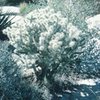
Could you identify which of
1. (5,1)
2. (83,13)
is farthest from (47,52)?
(5,1)

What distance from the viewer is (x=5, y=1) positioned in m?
21.9

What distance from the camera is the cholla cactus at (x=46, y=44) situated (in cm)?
576

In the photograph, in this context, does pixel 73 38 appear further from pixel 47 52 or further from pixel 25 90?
pixel 25 90

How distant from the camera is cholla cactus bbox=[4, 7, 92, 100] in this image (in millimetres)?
5762

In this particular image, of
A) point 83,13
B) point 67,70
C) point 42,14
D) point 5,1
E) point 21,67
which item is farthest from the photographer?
point 5,1

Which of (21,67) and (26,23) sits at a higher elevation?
(26,23)

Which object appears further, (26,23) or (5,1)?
(5,1)

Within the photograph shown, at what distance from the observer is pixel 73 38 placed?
19.4 ft

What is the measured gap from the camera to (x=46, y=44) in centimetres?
580

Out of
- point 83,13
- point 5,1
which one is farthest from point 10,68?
point 5,1

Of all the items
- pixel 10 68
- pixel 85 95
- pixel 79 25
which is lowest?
pixel 85 95

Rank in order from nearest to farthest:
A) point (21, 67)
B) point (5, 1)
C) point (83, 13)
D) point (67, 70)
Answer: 1. point (21, 67)
2. point (67, 70)
3. point (83, 13)
4. point (5, 1)

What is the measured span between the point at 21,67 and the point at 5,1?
16723 millimetres

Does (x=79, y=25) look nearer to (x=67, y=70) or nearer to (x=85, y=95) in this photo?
(x=67, y=70)
